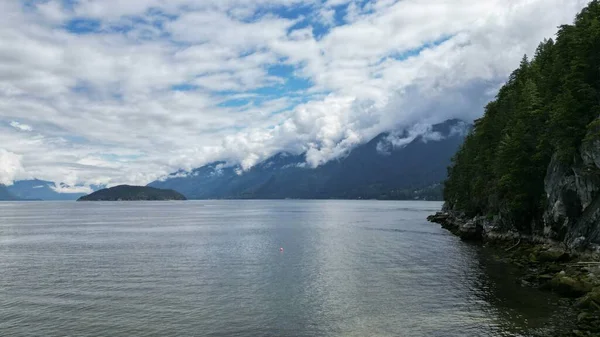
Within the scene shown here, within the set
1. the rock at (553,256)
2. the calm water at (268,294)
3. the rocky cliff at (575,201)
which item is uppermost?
the rocky cliff at (575,201)

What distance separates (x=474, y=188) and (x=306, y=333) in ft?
274

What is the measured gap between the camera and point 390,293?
161 ft

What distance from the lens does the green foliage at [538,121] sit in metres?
59.5

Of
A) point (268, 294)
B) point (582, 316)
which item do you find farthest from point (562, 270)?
point (268, 294)

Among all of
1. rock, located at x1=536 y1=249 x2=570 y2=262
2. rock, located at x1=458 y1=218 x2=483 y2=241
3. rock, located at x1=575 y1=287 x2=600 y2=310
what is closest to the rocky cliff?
rock, located at x1=536 y1=249 x2=570 y2=262

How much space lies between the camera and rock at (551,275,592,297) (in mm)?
43900

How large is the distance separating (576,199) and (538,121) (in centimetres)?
1950

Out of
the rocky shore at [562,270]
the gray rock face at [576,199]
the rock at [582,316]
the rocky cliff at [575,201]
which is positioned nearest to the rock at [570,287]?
the rocky shore at [562,270]

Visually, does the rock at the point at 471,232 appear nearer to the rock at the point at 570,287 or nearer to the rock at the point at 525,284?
the rock at the point at 525,284

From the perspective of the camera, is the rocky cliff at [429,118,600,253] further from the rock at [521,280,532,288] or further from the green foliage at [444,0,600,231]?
the rock at [521,280,532,288]

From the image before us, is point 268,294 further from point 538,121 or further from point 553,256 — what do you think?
point 538,121

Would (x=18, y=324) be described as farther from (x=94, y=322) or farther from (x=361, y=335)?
(x=361, y=335)

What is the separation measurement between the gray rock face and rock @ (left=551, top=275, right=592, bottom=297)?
32.2 feet

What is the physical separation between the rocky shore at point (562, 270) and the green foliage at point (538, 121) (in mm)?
5876
